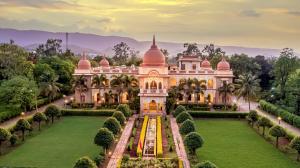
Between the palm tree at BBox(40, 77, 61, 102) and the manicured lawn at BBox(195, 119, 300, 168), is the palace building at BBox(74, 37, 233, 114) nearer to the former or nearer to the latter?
the palm tree at BBox(40, 77, 61, 102)

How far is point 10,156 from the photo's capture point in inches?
1187

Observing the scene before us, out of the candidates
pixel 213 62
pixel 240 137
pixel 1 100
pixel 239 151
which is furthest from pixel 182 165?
pixel 213 62

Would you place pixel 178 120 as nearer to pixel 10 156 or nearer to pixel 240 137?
pixel 240 137

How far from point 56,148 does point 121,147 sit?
515 cm

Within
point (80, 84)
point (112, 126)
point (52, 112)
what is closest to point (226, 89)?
point (80, 84)

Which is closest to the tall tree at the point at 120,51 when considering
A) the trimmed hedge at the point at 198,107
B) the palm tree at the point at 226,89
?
the trimmed hedge at the point at 198,107

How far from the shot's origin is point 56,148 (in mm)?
32781

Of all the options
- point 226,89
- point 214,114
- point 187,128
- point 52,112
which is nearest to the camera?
point 187,128

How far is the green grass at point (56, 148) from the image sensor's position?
28562 mm

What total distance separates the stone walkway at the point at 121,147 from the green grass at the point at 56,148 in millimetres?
1610

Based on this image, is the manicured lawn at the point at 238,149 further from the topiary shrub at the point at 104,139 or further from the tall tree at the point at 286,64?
the tall tree at the point at 286,64

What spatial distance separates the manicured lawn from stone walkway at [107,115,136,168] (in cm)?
601

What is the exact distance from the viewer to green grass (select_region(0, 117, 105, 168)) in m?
28.6

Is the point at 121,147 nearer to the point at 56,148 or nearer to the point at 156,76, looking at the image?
the point at 56,148
